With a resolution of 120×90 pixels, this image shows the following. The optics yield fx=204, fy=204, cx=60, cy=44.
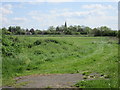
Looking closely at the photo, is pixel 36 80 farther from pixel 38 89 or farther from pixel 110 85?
pixel 110 85

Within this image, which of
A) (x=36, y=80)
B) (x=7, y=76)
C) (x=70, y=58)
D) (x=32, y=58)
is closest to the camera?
(x=36, y=80)

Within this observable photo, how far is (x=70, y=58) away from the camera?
12461mm

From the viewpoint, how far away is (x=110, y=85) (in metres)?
5.65

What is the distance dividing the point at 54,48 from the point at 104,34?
1029 inches

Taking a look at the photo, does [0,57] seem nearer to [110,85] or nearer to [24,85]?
[24,85]

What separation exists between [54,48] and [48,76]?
7.58m

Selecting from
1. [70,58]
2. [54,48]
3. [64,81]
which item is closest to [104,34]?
[54,48]

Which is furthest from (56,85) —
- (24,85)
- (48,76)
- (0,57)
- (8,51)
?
(8,51)

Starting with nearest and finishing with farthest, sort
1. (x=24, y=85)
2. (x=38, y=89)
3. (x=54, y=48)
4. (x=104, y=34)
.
Result: (x=38, y=89)
(x=24, y=85)
(x=54, y=48)
(x=104, y=34)

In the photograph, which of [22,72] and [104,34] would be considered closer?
[22,72]

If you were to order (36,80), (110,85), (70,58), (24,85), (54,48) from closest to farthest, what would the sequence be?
(110,85), (24,85), (36,80), (70,58), (54,48)

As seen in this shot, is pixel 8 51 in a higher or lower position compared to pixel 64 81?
higher

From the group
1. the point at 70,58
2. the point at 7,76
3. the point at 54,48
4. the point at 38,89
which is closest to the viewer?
the point at 38,89

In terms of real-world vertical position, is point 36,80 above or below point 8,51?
below
